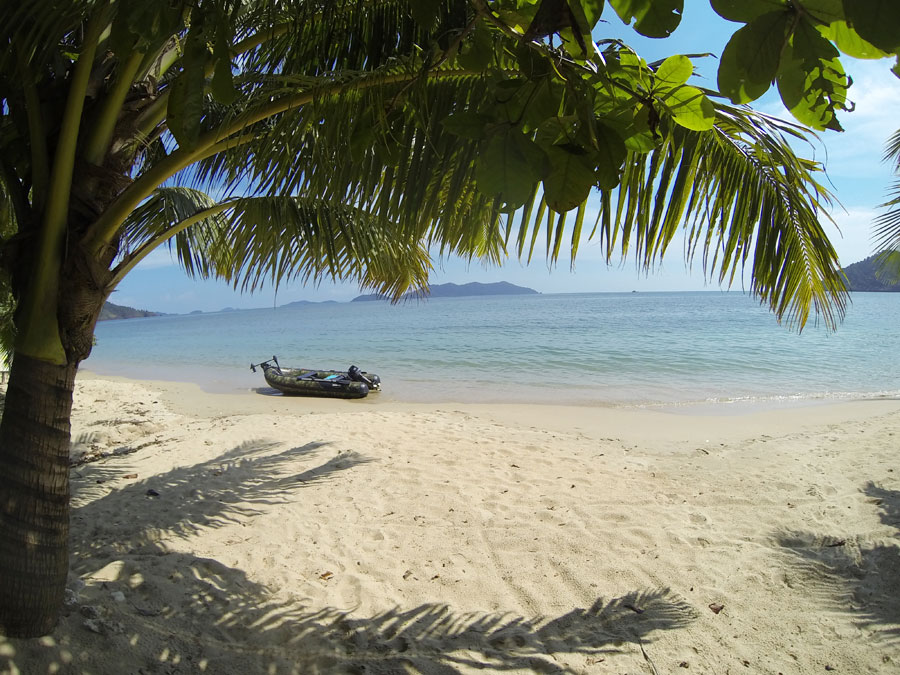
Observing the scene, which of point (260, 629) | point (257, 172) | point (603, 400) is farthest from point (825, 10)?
point (603, 400)

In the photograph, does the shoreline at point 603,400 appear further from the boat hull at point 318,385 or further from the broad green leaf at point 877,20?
the broad green leaf at point 877,20

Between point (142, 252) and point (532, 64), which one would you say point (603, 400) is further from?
point (532, 64)

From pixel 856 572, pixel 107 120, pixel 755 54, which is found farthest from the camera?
pixel 856 572

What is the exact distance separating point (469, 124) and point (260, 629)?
2.74m

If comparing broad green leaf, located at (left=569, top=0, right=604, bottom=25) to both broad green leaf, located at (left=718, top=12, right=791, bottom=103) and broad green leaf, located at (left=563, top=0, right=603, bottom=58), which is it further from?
broad green leaf, located at (left=718, top=12, right=791, bottom=103)

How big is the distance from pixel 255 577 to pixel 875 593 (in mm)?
3648

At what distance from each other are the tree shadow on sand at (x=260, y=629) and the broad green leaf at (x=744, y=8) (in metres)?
2.68

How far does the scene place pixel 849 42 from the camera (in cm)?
73

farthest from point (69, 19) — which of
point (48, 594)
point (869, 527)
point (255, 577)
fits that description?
point (869, 527)

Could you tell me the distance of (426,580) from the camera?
3.46 metres

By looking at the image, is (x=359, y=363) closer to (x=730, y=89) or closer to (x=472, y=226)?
(x=472, y=226)

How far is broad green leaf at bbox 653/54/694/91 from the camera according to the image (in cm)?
91

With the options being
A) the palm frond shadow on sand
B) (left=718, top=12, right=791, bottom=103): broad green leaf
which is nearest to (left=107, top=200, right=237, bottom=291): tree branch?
(left=718, top=12, right=791, bottom=103): broad green leaf

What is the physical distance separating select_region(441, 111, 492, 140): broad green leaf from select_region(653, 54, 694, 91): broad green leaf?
0.94 ft
